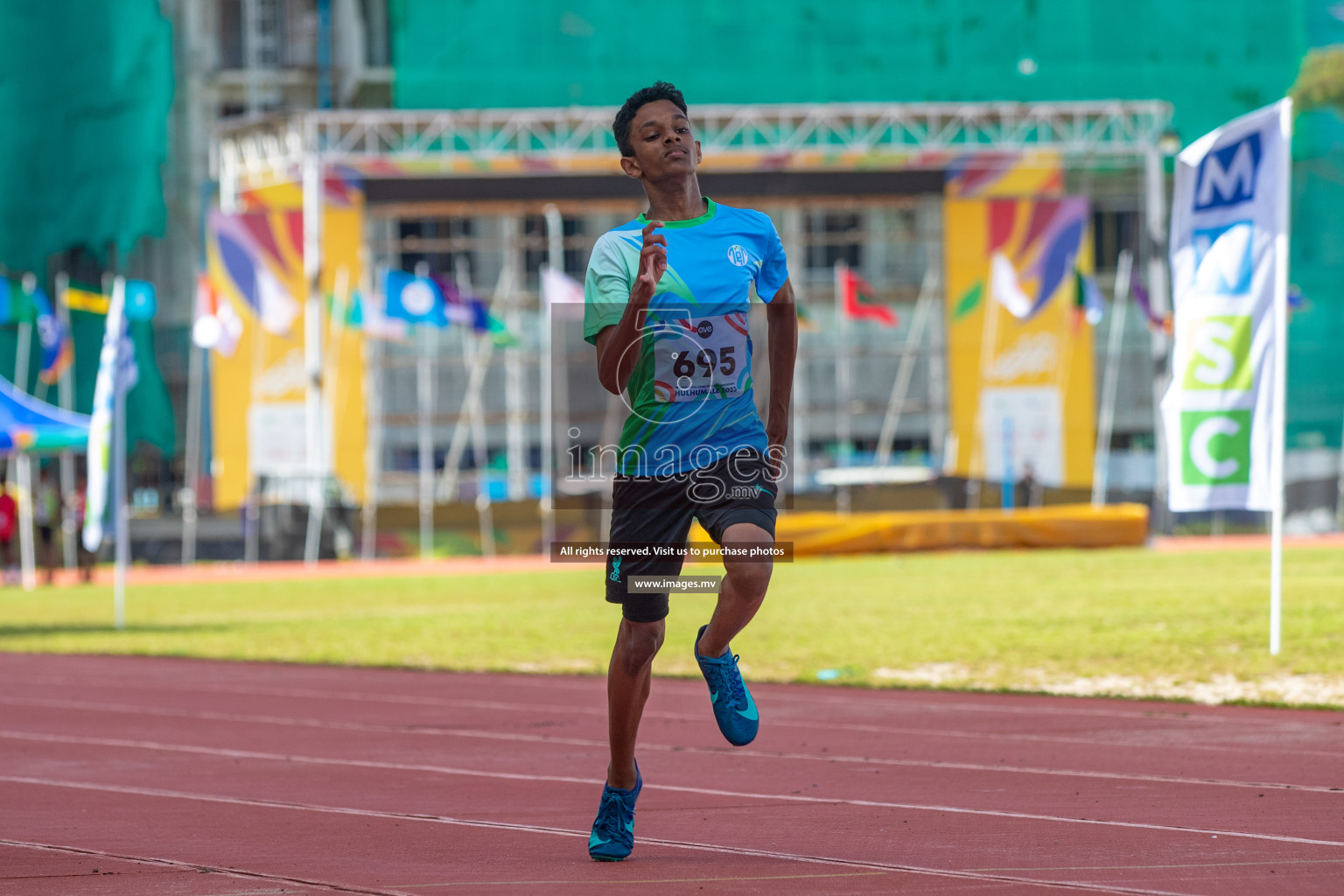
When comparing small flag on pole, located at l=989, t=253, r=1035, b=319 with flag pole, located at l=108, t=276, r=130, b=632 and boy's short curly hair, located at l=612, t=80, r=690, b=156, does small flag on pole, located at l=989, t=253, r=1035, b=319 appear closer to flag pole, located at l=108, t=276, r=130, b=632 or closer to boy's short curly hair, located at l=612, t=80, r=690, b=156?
flag pole, located at l=108, t=276, r=130, b=632

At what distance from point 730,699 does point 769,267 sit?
123cm

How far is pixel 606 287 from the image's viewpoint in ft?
16.3

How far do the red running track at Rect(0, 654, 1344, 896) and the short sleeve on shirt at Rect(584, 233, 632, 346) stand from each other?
1.47 m

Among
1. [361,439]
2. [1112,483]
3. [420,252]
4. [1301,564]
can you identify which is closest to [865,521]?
[1301,564]

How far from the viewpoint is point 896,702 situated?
1003 cm

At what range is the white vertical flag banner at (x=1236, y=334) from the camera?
37.1ft

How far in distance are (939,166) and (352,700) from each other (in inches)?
1370

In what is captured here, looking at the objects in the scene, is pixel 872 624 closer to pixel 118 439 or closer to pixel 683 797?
pixel 118 439

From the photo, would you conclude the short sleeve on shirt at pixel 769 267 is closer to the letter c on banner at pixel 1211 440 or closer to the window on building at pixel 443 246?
the letter c on banner at pixel 1211 440

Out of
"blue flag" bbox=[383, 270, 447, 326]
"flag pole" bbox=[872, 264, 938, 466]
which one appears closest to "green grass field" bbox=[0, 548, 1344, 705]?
"blue flag" bbox=[383, 270, 447, 326]

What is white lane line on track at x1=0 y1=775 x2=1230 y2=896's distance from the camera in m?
4.55

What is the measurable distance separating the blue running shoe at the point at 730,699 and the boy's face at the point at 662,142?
4.19 feet

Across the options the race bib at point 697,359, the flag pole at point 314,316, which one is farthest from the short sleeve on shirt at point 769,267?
the flag pole at point 314,316

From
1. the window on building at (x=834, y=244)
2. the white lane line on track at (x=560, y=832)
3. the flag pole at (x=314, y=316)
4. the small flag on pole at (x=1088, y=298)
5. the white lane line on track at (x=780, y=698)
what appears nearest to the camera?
the white lane line on track at (x=560, y=832)
